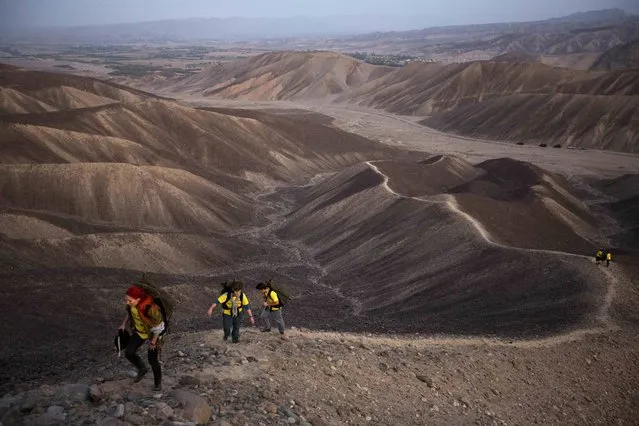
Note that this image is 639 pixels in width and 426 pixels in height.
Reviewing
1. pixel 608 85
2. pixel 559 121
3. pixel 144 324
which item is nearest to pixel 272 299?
pixel 144 324

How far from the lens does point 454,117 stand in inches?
4070

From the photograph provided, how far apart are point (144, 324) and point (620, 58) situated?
17111 centimetres

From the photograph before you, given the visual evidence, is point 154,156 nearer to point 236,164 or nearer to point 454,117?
point 236,164

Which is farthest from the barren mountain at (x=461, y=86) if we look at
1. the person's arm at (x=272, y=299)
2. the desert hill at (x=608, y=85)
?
the person's arm at (x=272, y=299)

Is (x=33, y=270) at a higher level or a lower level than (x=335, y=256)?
higher

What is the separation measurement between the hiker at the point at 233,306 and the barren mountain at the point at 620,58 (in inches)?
6344

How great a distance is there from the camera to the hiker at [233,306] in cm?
1256

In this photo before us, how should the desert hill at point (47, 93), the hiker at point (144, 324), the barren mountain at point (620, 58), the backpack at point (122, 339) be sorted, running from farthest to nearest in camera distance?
the barren mountain at point (620, 58) < the desert hill at point (47, 93) < the backpack at point (122, 339) < the hiker at point (144, 324)

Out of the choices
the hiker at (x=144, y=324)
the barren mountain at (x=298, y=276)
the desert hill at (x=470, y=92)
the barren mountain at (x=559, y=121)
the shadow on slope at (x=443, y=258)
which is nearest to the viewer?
the hiker at (x=144, y=324)

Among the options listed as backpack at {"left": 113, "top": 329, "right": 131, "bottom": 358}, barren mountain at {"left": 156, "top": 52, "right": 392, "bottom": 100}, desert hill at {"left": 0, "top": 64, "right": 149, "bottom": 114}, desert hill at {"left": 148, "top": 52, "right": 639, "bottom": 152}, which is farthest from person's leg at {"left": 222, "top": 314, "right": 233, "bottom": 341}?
barren mountain at {"left": 156, "top": 52, "right": 392, "bottom": 100}

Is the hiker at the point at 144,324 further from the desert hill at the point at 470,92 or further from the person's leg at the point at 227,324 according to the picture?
the desert hill at the point at 470,92

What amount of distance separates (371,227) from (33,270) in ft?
67.1

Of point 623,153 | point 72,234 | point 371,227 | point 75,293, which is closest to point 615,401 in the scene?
point 75,293

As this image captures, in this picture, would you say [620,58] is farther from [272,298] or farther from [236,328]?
[236,328]
